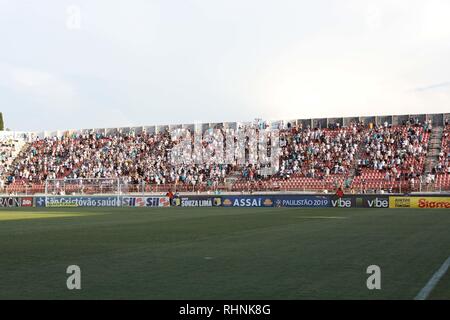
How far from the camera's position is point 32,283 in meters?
9.52

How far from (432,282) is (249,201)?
40781 mm

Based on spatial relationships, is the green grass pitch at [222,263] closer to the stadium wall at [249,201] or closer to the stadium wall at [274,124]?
the stadium wall at [249,201]

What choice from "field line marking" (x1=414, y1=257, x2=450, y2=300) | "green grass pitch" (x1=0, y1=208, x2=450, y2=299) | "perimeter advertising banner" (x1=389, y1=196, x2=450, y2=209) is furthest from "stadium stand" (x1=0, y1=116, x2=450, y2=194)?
"field line marking" (x1=414, y1=257, x2=450, y2=300)

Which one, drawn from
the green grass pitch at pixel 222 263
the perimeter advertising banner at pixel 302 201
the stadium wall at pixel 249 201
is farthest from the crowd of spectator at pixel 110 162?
the green grass pitch at pixel 222 263

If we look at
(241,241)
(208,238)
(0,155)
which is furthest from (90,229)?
(0,155)

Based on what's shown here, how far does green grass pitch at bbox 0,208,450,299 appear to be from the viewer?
28.8 feet

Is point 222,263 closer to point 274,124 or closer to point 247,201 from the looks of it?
point 247,201

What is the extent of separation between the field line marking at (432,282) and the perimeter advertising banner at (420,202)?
112ft

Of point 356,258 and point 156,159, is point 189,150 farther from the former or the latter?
point 356,258

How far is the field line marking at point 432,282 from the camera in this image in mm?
8383

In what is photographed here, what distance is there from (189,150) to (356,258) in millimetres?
49414

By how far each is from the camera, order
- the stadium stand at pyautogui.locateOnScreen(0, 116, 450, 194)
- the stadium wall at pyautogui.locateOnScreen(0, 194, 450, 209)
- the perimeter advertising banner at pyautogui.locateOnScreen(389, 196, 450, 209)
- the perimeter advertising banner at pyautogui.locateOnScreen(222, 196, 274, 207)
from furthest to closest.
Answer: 1. the stadium stand at pyautogui.locateOnScreen(0, 116, 450, 194)
2. the perimeter advertising banner at pyautogui.locateOnScreen(222, 196, 274, 207)
3. the stadium wall at pyautogui.locateOnScreen(0, 194, 450, 209)
4. the perimeter advertising banner at pyautogui.locateOnScreen(389, 196, 450, 209)

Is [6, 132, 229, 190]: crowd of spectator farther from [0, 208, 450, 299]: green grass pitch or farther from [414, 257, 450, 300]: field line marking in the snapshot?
[414, 257, 450, 300]: field line marking

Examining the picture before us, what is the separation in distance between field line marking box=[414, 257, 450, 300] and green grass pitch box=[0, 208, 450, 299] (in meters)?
0.12
